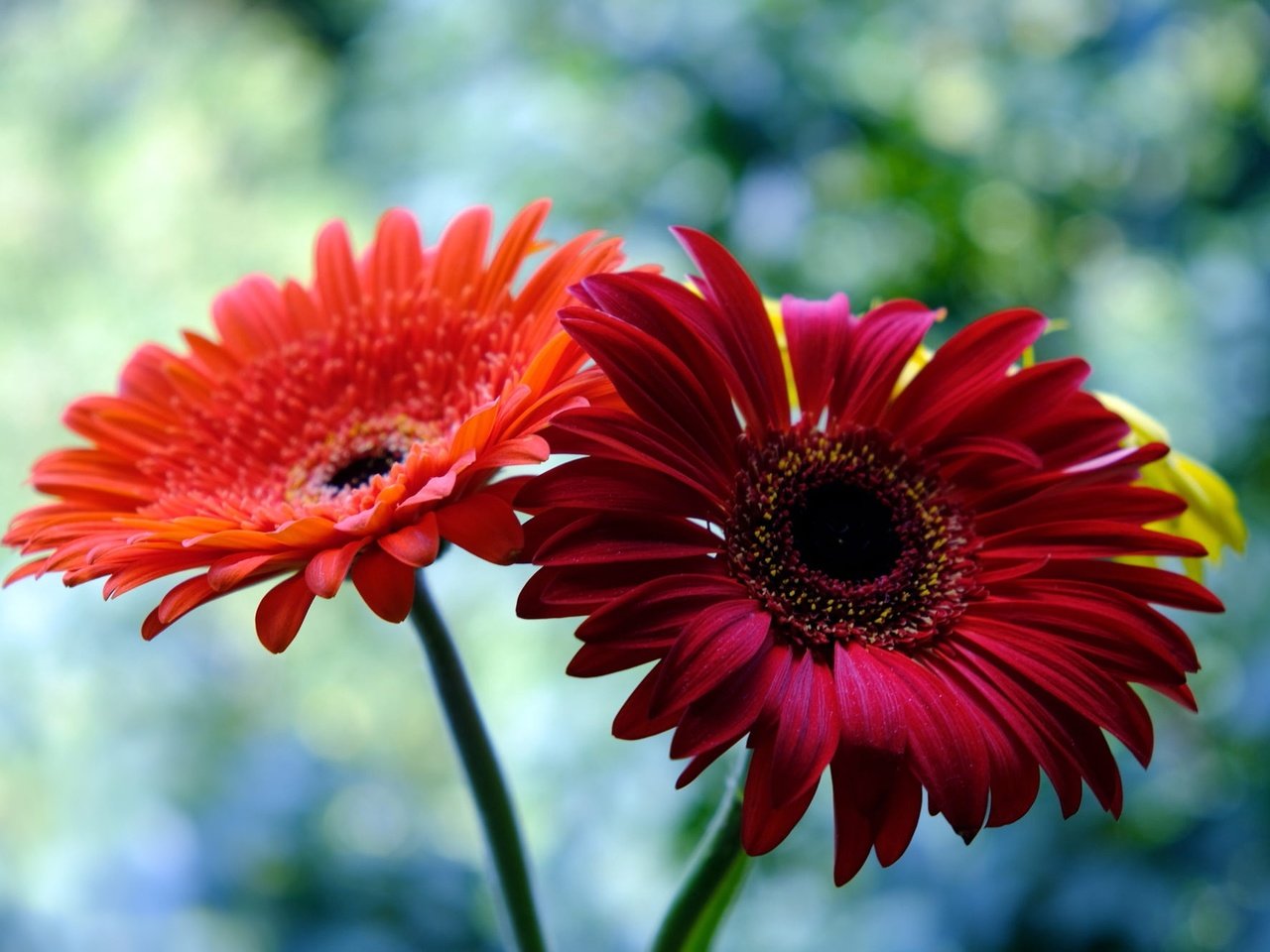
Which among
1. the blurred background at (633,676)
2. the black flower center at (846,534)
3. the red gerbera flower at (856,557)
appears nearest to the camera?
the red gerbera flower at (856,557)

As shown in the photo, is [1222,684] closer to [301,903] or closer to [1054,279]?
[1054,279]

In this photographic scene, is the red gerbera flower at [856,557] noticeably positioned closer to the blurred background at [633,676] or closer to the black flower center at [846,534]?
the black flower center at [846,534]

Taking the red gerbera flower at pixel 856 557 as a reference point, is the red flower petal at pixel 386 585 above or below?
below

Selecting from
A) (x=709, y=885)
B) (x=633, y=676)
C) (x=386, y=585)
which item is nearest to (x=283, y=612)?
(x=386, y=585)

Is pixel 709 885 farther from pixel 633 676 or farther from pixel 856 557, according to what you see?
pixel 633 676

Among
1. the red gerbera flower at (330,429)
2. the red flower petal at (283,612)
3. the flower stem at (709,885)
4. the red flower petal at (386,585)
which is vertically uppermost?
the red gerbera flower at (330,429)

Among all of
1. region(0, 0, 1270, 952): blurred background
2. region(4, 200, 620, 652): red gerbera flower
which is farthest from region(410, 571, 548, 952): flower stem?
region(0, 0, 1270, 952): blurred background

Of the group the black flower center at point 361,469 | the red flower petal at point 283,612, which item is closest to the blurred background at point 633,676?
the black flower center at point 361,469
